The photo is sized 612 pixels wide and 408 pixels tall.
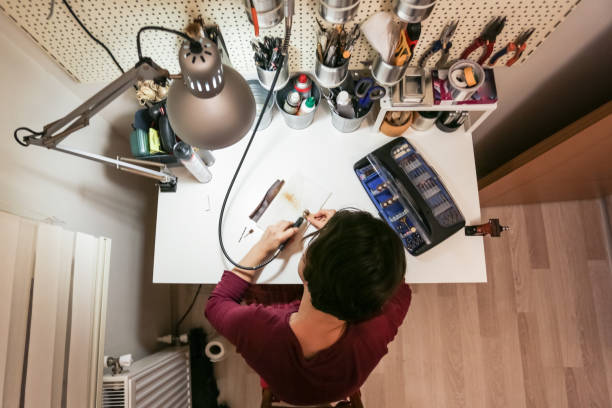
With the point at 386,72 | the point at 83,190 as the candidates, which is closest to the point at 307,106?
the point at 386,72

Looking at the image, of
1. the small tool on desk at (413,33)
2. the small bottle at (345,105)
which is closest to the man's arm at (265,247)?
the small bottle at (345,105)

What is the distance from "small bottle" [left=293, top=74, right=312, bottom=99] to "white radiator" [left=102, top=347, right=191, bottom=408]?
108cm

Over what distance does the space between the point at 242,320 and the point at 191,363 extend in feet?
3.33

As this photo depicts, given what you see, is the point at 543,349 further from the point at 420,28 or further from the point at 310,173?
the point at 420,28

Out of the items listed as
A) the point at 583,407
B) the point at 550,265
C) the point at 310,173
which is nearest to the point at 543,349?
the point at 583,407

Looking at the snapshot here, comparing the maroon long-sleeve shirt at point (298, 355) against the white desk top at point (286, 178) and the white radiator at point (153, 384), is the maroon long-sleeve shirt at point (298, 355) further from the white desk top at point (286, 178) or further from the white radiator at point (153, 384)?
the white radiator at point (153, 384)

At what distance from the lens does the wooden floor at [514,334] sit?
165cm

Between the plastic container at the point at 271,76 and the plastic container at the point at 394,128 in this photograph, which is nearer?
the plastic container at the point at 271,76

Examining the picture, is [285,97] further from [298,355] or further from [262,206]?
[298,355]

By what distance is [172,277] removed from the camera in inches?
42.8

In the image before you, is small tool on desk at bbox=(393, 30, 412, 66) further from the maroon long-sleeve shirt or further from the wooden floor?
the wooden floor

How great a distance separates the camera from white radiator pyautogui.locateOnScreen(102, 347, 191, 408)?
1042 millimetres

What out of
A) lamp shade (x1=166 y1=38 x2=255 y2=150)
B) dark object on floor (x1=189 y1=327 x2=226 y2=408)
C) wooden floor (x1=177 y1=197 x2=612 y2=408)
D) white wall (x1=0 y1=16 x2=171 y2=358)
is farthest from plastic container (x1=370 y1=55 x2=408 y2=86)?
dark object on floor (x1=189 y1=327 x2=226 y2=408)

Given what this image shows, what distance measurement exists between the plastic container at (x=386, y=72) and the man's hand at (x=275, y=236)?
52 centimetres
